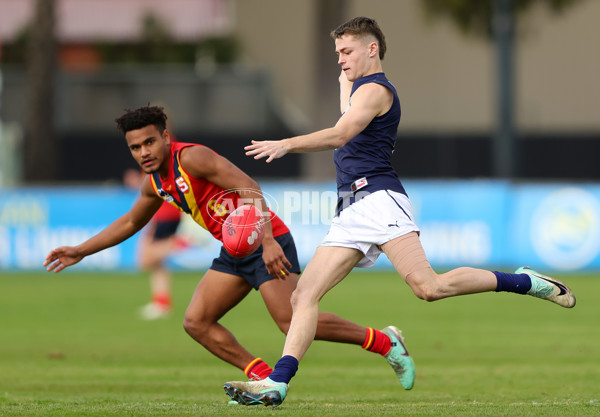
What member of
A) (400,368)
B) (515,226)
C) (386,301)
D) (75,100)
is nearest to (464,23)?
(75,100)

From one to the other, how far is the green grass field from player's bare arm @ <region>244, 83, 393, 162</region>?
1.80m

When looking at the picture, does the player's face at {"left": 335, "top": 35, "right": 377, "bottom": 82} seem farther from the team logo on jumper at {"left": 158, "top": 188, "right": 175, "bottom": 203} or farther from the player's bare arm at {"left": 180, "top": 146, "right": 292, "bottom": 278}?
the team logo on jumper at {"left": 158, "top": 188, "right": 175, "bottom": 203}

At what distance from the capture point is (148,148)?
8.05 meters

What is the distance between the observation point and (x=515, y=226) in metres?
21.6

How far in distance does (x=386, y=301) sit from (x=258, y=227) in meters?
9.65

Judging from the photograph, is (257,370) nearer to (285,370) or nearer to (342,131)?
(285,370)

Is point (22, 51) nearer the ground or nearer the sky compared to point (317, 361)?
nearer the sky

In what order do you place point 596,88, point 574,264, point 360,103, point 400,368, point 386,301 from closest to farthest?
point 360,103
point 400,368
point 386,301
point 574,264
point 596,88

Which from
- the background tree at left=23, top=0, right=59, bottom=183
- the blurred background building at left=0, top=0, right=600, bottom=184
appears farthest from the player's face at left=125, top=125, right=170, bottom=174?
the background tree at left=23, top=0, right=59, bottom=183

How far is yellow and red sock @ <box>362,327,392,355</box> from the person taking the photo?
28.5 feet

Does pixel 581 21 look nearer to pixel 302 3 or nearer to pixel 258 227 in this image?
pixel 302 3

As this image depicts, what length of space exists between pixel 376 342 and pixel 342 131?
2.23 meters

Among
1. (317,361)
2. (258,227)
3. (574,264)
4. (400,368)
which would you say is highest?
(258,227)

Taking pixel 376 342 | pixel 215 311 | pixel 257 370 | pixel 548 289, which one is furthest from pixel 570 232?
pixel 215 311
